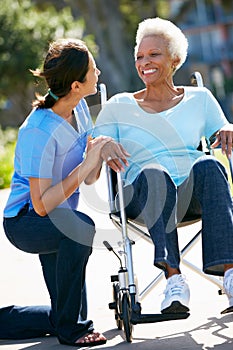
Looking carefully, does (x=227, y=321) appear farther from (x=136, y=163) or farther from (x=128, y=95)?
(x=128, y=95)

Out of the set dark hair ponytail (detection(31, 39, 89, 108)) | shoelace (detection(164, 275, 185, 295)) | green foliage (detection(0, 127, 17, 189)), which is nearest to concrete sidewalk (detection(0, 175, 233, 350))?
shoelace (detection(164, 275, 185, 295))

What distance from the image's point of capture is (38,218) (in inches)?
198

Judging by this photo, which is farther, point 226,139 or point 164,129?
point 164,129

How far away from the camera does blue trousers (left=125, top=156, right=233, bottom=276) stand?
15.7ft

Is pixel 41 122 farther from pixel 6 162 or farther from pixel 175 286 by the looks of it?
pixel 6 162

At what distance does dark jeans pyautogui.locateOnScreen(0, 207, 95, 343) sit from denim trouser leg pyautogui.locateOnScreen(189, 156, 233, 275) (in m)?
0.52

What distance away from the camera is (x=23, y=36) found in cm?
2559

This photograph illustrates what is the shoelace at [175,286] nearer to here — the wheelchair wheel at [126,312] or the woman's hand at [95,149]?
the wheelchair wheel at [126,312]

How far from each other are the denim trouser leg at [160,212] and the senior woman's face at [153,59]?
82 centimetres

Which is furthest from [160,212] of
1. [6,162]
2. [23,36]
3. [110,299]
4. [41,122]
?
[23,36]

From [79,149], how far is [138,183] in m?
0.36

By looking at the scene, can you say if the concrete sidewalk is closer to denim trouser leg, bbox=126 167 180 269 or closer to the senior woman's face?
denim trouser leg, bbox=126 167 180 269

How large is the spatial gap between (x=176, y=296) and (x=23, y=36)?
2130 centimetres

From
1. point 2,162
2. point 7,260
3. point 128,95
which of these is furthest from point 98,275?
point 2,162
